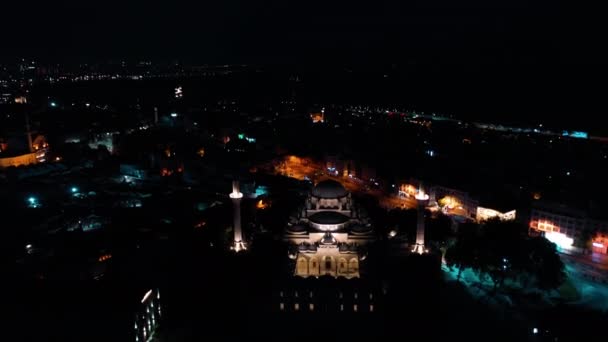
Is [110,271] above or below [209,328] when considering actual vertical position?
above

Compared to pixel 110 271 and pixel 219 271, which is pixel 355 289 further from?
pixel 110 271

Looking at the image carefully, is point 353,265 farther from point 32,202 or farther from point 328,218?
point 32,202

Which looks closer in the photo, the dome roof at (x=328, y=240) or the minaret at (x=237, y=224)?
the dome roof at (x=328, y=240)

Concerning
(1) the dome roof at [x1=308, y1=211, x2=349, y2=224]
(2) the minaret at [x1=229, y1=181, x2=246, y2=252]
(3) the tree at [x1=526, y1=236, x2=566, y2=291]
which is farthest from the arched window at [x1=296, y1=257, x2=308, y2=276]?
(3) the tree at [x1=526, y1=236, x2=566, y2=291]

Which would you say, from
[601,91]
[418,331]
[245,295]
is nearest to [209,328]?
[245,295]

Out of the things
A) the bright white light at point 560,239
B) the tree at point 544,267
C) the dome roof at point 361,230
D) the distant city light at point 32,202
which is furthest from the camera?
the distant city light at point 32,202

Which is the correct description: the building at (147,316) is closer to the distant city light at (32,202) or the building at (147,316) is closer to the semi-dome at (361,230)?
the semi-dome at (361,230)

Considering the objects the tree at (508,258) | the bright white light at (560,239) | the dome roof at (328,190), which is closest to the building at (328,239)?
the dome roof at (328,190)
